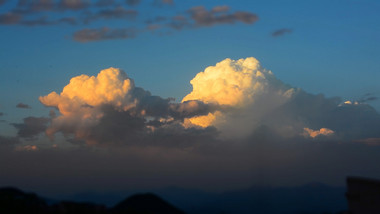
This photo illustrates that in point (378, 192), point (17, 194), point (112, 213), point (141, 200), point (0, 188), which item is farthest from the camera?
point (141, 200)

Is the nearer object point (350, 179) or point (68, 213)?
point (350, 179)

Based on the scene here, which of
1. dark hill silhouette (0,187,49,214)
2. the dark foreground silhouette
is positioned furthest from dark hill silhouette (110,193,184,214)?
dark hill silhouette (0,187,49,214)

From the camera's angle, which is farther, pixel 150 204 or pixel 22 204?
pixel 150 204

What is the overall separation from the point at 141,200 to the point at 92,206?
118 ft

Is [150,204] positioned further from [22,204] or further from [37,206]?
[22,204]

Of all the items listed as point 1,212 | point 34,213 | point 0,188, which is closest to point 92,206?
point 34,213

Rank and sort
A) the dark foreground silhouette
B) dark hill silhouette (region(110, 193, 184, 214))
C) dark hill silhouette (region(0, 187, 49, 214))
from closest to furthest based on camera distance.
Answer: dark hill silhouette (region(0, 187, 49, 214)), the dark foreground silhouette, dark hill silhouette (region(110, 193, 184, 214))

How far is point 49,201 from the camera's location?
107 meters

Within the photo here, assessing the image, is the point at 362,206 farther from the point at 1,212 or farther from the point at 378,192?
the point at 1,212

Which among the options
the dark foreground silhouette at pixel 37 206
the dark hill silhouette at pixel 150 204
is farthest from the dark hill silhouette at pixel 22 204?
the dark hill silhouette at pixel 150 204

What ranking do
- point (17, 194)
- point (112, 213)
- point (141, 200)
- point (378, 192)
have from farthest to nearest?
1. point (141, 200)
2. point (17, 194)
3. point (112, 213)
4. point (378, 192)

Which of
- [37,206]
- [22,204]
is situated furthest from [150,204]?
[22,204]

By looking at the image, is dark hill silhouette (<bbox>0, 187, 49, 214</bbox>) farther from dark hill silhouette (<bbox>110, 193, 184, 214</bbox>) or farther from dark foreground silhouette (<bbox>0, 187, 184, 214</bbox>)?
dark hill silhouette (<bbox>110, 193, 184, 214</bbox>)

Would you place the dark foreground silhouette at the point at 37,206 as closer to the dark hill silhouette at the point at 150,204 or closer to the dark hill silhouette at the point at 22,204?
the dark hill silhouette at the point at 22,204
